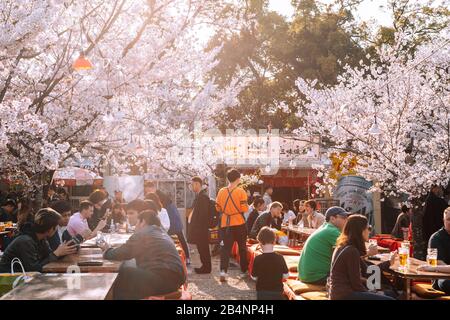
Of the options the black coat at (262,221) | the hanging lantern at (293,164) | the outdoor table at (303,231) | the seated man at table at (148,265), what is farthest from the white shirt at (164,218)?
the hanging lantern at (293,164)

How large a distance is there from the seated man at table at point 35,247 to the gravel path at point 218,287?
2546 mm

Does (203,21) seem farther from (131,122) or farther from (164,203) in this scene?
(164,203)

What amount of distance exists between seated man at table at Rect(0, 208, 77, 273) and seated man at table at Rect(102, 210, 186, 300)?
27.1 inches

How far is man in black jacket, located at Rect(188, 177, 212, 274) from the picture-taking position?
10.8 metres

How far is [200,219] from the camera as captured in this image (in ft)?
36.0

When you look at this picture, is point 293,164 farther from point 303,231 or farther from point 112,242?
point 112,242

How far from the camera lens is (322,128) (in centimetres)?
1656

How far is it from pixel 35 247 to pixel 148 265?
48.3 inches

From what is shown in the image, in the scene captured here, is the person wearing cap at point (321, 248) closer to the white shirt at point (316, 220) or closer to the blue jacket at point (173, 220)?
the blue jacket at point (173, 220)

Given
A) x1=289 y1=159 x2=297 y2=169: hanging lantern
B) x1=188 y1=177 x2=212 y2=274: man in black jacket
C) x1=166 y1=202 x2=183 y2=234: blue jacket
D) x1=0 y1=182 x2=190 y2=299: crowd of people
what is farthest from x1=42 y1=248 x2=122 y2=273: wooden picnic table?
x1=289 y1=159 x2=297 y2=169: hanging lantern

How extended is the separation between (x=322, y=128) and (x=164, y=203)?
22.1 ft

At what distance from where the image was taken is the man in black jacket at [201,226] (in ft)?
35.4

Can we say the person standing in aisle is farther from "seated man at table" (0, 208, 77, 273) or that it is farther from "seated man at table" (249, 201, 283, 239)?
"seated man at table" (0, 208, 77, 273)
